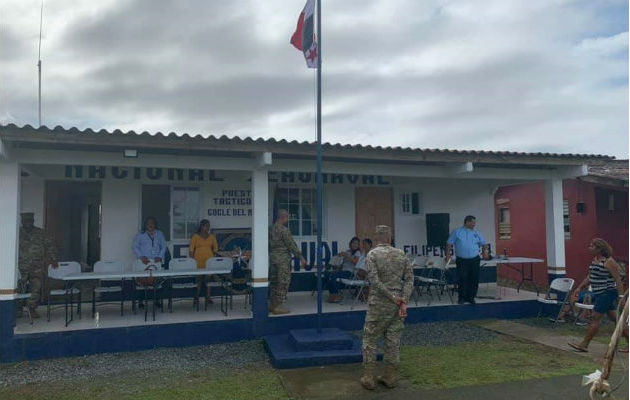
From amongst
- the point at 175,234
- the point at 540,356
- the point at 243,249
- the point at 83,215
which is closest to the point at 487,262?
the point at 540,356

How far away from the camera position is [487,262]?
9172 mm

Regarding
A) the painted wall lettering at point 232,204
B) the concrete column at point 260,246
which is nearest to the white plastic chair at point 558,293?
the concrete column at point 260,246

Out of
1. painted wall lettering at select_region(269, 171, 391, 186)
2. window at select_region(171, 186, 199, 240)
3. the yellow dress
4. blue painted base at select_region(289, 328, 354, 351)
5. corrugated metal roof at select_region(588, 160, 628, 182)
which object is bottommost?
blue painted base at select_region(289, 328, 354, 351)

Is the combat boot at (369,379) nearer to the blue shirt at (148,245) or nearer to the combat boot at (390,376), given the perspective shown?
the combat boot at (390,376)

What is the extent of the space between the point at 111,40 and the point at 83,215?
3.71 metres

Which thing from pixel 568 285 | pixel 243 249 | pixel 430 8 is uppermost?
pixel 430 8

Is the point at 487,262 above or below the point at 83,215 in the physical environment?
below

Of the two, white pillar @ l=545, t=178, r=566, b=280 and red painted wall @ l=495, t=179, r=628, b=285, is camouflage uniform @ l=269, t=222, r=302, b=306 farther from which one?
red painted wall @ l=495, t=179, r=628, b=285

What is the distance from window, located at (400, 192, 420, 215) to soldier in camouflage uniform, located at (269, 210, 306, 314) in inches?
151

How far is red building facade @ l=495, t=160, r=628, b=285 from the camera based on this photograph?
11.8 metres

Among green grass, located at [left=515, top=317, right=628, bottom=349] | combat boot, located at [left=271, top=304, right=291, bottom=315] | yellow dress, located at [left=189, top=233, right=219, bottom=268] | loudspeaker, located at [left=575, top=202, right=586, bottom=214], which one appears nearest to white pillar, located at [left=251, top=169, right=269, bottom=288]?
combat boot, located at [left=271, top=304, right=291, bottom=315]

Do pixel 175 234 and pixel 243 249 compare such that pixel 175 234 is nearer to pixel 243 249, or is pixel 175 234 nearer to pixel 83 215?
pixel 243 249

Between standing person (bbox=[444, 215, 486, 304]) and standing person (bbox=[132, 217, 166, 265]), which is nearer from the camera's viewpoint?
standing person (bbox=[132, 217, 166, 265])

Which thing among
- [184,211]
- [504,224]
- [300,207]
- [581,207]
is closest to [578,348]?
[300,207]
